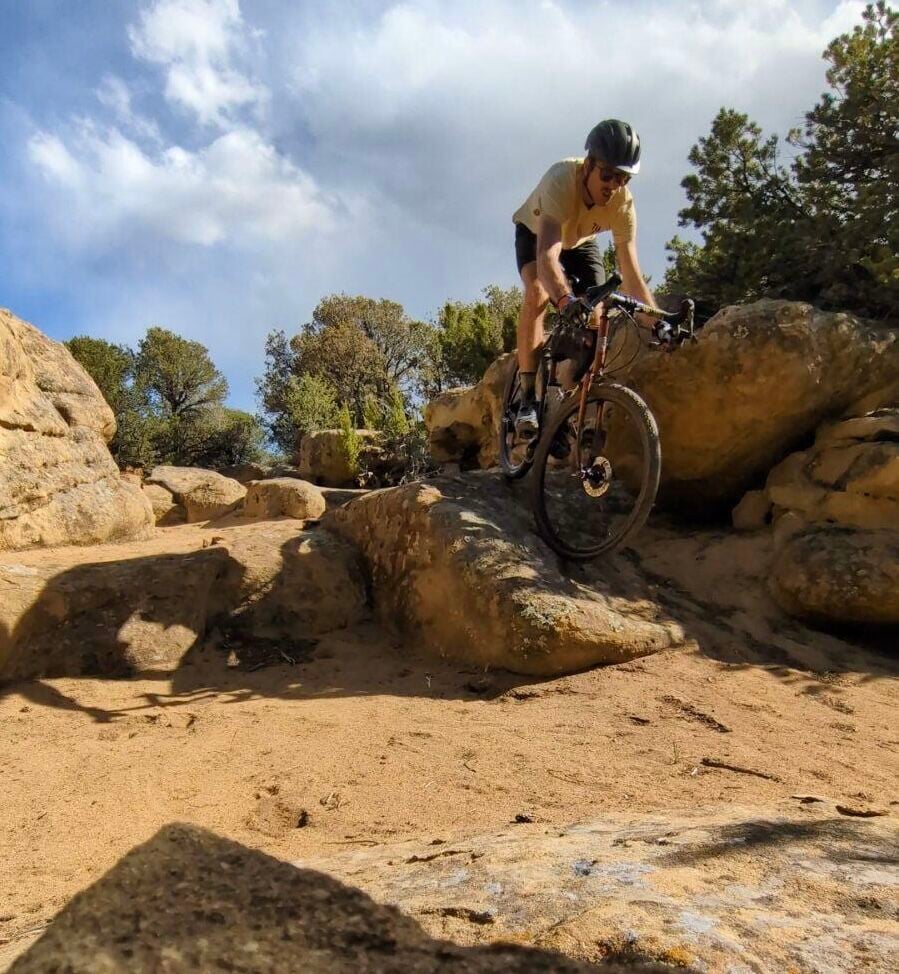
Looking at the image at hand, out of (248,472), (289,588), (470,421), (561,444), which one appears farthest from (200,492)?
(561,444)

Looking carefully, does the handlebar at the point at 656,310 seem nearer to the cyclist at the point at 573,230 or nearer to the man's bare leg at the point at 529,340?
the cyclist at the point at 573,230

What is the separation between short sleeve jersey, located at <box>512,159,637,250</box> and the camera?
404 cm

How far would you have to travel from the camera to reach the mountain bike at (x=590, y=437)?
12.3ft

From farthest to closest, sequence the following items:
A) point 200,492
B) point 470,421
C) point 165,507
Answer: point 200,492 < point 165,507 < point 470,421

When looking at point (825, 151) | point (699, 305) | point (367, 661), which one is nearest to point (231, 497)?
point (699, 305)

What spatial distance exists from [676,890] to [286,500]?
943 cm

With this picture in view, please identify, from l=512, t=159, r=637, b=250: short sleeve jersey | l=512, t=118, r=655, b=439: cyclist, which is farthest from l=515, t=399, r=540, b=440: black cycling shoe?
l=512, t=159, r=637, b=250: short sleeve jersey

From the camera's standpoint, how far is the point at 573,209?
412 cm

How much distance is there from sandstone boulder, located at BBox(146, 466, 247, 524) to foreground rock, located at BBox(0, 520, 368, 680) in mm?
8705

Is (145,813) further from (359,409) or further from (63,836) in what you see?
(359,409)

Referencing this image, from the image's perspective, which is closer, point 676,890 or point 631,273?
point 676,890

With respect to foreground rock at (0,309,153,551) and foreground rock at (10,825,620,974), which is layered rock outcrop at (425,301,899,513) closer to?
foreground rock at (0,309,153,551)

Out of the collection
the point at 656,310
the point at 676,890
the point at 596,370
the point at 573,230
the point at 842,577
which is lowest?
the point at 676,890

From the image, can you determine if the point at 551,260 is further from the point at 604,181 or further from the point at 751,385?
the point at 751,385
